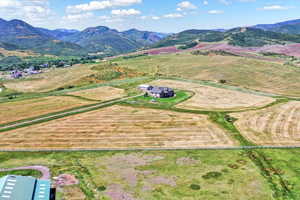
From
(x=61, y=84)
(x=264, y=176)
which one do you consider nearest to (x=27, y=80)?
(x=61, y=84)

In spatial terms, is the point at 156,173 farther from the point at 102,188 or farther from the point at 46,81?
the point at 46,81

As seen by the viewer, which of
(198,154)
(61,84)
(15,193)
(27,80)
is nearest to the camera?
(15,193)

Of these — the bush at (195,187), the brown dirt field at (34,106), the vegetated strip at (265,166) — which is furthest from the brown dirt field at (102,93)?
the bush at (195,187)

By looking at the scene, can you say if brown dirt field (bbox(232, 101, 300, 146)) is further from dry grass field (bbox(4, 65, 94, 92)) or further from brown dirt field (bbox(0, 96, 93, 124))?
dry grass field (bbox(4, 65, 94, 92))

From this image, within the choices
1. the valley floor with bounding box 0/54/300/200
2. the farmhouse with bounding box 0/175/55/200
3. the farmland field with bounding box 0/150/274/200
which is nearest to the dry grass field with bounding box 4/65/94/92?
the valley floor with bounding box 0/54/300/200

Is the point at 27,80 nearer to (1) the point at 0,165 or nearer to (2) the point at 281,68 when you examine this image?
(1) the point at 0,165

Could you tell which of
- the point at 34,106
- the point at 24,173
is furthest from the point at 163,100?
the point at 24,173
